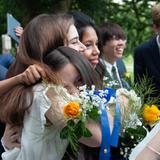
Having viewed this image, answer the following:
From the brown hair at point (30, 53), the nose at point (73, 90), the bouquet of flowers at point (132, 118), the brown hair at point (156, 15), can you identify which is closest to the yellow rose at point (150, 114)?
the bouquet of flowers at point (132, 118)

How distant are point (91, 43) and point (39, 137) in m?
1.29

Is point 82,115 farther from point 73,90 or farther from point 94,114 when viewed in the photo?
point 73,90

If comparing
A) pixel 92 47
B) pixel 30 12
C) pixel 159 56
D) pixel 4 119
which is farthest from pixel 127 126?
pixel 30 12

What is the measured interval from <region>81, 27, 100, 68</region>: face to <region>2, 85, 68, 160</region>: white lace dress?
3.20 feet

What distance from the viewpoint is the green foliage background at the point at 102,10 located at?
377 inches

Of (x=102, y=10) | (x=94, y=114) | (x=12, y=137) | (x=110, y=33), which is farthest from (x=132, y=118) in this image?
(x=102, y=10)

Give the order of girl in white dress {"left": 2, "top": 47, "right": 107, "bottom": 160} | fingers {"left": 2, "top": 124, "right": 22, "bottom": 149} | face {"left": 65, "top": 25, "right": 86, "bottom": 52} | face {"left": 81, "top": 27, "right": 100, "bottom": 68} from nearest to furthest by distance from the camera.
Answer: girl in white dress {"left": 2, "top": 47, "right": 107, "bottom": 160}
fingers {"left": 2, "top": 124, "right": 22, "bottom": 149}
face {"left": 65, "top": 25, "right": 86, "bottom": 52}
face {"left": 81, "top": 27, "right": 100, "bottom": 68}

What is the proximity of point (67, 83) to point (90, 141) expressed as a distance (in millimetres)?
328

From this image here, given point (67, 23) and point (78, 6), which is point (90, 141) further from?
point (78, 6)

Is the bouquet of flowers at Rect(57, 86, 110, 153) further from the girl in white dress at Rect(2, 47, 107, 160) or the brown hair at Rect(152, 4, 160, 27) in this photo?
the brown hair at Rect(152, 4, 160, 27)

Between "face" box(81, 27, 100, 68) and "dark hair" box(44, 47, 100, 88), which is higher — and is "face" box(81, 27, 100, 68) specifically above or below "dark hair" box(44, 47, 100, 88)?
below

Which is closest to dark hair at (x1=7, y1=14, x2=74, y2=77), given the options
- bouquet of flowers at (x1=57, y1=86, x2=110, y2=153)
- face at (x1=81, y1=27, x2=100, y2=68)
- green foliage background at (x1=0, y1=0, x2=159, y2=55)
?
bouquet of flowers at (x1=57, y1=86, x2=110, y2=153)

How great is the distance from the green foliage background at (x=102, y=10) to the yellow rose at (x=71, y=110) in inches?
267

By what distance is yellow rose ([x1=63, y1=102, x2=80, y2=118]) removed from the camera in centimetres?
242
